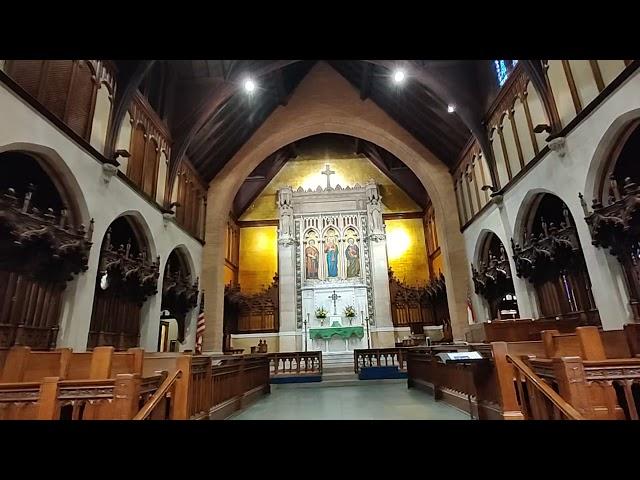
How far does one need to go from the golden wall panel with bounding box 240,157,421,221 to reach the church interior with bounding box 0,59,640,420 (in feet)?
1.65

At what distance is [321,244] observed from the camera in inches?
628

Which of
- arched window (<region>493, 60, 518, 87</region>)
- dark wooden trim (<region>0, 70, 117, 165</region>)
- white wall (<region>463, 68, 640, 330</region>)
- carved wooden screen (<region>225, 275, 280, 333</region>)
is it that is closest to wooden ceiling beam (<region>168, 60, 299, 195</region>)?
dark wooden trim (<region>0, 70, 117, 165</region>)

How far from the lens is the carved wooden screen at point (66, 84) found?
17.4 ft

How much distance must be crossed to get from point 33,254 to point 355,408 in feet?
17.9

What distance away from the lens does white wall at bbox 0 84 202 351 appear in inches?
190

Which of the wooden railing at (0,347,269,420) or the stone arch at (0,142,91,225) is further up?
the stone arch at (0,142,91,225)

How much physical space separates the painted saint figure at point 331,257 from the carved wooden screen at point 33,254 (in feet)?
34.9

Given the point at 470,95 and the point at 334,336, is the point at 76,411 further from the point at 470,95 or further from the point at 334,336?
the point at 334,336

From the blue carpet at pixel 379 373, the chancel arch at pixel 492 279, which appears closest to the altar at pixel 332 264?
the blue carpet at pixel 379 373

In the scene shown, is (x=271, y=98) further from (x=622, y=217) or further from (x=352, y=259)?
(x=622, y=217)

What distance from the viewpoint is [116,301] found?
7.54 m

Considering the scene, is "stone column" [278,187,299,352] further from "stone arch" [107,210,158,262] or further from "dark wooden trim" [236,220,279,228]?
"stone arch" [107,210,158,262]
